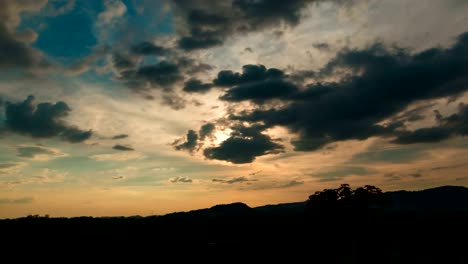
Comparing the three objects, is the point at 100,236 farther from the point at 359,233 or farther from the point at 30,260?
the point at 359,233

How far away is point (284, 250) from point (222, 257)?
14094 mm

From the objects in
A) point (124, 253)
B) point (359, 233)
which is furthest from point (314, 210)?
point (124, 253)

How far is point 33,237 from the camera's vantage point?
327ft

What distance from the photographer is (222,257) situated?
266 feet

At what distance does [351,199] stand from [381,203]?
335 inches

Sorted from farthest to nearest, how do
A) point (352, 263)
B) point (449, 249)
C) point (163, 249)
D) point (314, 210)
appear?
point (314, 210) → point (163, 249) → point (449, 249) → point (352, 263)

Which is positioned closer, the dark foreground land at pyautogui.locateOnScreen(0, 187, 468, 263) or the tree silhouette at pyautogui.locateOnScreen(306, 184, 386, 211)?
the dark foreground land at pyautogui.locateOnScreen(0, 187, 468, 263)

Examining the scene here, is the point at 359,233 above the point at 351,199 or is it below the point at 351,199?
below

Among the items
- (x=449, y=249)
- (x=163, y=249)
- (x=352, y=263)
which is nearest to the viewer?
(x=352, y=263)

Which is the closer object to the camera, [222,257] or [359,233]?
[222,257]

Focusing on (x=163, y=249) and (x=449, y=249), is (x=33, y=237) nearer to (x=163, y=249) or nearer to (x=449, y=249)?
(x=163, y=249)

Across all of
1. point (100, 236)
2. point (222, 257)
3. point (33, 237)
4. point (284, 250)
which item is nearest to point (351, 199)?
point (284, 250)

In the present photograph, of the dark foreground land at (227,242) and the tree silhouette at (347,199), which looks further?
the tree silhouette at (347,199)

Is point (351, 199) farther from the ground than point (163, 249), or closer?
farther from the ground
